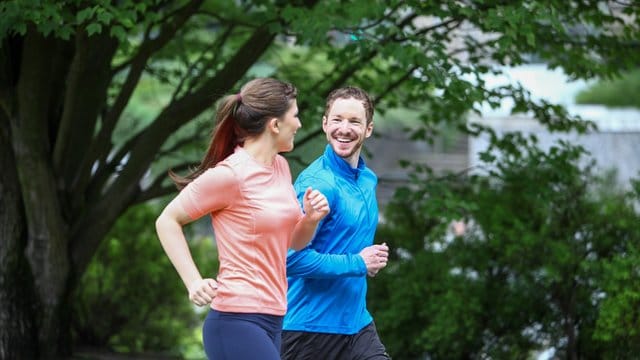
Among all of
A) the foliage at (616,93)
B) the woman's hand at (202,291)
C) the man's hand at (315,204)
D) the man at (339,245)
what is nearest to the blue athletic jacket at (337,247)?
the man at (339,245)

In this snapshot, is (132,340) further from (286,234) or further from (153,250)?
(286,234)

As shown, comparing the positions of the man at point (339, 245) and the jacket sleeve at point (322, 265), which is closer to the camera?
the jacket sleeve at point (322, 265)

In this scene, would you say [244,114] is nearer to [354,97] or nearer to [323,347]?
[354,97]

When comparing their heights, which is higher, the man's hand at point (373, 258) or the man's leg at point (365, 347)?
the man's hand at point (373, 258)

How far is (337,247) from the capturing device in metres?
4.43

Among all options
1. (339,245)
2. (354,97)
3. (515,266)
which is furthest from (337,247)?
(515,266)

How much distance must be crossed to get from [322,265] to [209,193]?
2.52 ft

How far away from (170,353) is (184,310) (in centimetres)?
52

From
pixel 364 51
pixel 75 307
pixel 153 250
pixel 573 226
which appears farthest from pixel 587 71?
pixel 75 307

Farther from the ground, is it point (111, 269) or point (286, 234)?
point (286, 234)

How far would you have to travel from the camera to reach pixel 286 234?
12.4ft

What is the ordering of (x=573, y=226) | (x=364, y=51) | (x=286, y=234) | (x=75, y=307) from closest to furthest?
(x=286, y=234) < (x=364, y=51) < (x=573, y=226) < (x=75, y=307)

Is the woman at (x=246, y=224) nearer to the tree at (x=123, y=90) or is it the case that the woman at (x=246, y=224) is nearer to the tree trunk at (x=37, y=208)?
the tree at (x=123, y=90)

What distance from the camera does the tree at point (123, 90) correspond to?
25.4 ft
